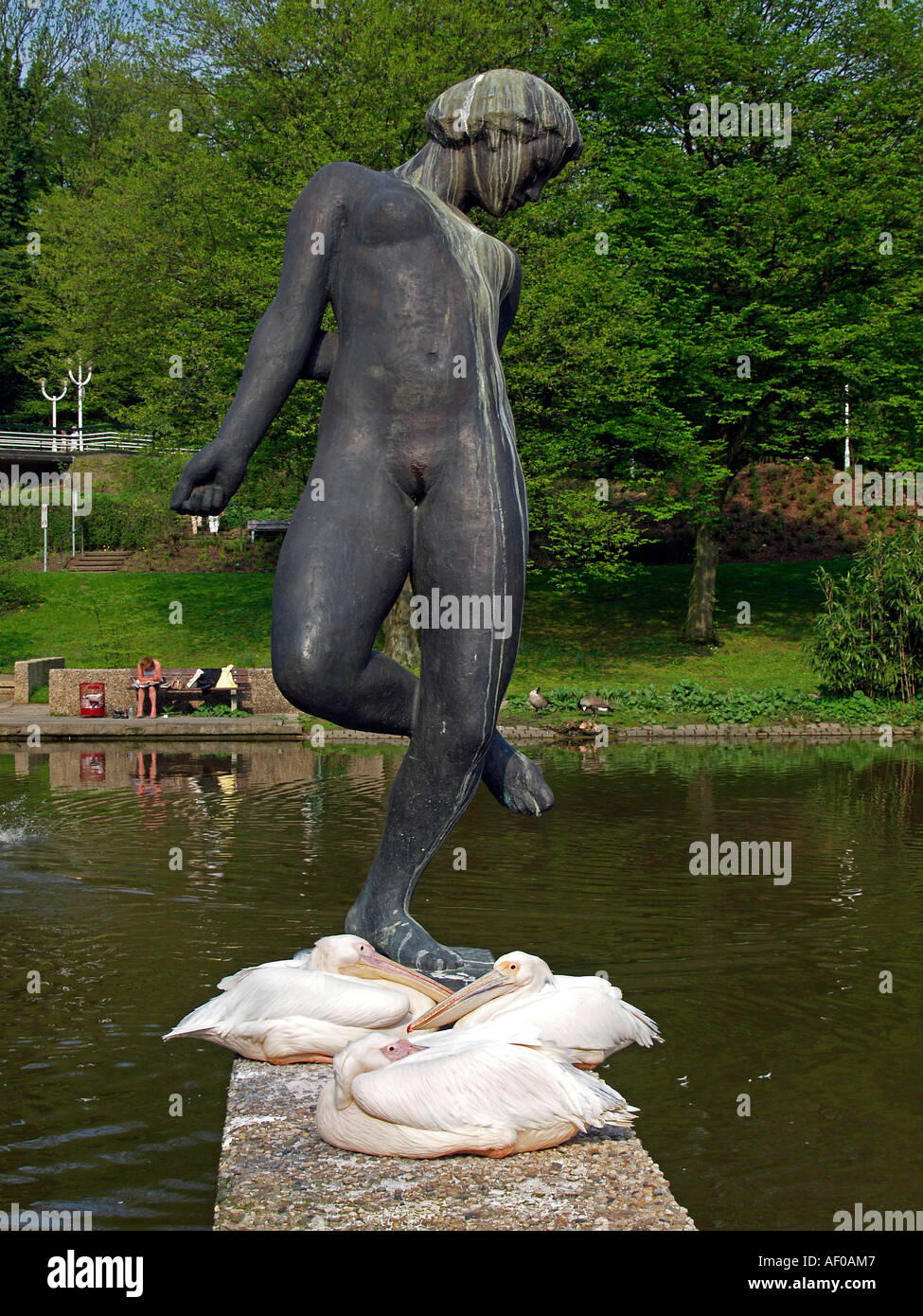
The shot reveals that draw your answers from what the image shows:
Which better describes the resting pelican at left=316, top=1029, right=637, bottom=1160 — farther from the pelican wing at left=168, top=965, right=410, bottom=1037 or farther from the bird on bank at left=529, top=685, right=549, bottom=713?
the bird on bank at left=529, top=685, right=549, bottom=713

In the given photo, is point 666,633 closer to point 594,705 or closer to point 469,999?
point 594,705

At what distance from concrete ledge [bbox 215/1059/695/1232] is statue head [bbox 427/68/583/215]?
291 centimetres

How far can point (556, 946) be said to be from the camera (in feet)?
22.0

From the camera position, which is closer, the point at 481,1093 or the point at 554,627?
the point at 481,1093

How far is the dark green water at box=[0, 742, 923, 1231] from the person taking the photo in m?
4.13

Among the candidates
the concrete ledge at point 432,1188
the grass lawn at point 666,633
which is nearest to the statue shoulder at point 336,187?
the concrete ledge at point 432,1188

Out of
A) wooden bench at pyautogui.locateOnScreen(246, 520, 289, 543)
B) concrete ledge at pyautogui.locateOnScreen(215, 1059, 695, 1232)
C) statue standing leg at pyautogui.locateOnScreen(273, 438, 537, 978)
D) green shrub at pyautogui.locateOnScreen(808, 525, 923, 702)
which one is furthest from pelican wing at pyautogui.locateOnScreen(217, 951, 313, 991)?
wooden bench at pyautogui.locateOnScreen(246, 520, 289, 543)

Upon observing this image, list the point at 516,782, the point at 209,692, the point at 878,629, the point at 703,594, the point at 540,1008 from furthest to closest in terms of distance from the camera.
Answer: the point at 703,594 < the point at 209,692 < the point at 878,629 < the point at 516,782 < the point at 540,1008

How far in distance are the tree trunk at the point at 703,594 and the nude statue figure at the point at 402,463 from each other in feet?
69.6

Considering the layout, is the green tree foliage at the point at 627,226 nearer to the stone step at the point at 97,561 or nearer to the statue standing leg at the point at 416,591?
the stone step at the point at 97,561

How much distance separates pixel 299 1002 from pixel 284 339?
6.69ft

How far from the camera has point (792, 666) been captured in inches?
907

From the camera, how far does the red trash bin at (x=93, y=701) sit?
62.1ft

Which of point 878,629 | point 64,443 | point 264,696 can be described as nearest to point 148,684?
point 264,696
